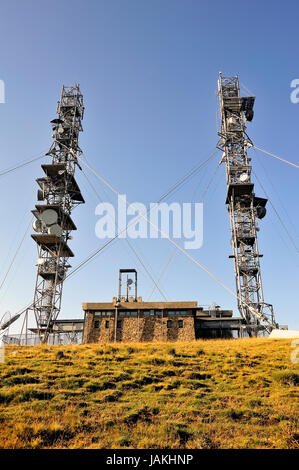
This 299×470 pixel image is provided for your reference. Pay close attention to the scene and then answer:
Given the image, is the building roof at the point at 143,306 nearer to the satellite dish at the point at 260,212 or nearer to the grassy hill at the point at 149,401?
the grassy hill at the point at 149,401

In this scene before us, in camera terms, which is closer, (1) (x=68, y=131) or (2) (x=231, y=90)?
(1) (x=68, y=131)

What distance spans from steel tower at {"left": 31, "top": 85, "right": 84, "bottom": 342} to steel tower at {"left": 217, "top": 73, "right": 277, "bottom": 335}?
74.0 ft

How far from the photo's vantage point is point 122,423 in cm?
1141

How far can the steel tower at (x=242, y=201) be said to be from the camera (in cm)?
4072


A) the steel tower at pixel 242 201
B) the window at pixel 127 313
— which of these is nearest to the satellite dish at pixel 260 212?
the steel tower at pixel 242 201

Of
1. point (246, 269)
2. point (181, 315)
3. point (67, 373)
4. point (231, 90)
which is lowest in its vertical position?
point (67, 373)

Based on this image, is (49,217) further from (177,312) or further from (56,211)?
(177,312)

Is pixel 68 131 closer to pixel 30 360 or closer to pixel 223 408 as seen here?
pixel 30 360

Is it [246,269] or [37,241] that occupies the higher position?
[37,241]

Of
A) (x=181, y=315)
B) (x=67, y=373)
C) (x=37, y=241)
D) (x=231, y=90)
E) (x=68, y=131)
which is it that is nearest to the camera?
(x=67, y=373)

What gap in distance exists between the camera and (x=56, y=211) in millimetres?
43312
